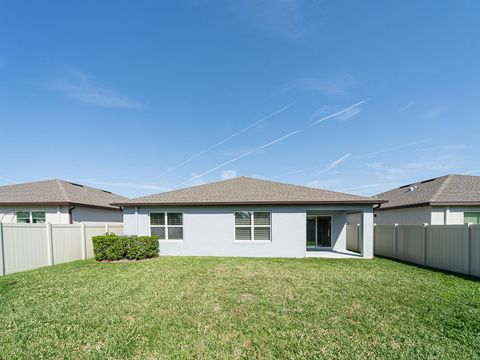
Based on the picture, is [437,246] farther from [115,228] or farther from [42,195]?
[42,195]

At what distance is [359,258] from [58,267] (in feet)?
42.7

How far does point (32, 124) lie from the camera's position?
42.1 ft

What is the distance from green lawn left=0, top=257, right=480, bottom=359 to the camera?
353cm

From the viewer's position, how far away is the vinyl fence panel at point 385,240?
12.2 meters

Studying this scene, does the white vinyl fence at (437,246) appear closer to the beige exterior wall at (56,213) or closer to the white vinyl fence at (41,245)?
the white vinyl fence at (41,245)

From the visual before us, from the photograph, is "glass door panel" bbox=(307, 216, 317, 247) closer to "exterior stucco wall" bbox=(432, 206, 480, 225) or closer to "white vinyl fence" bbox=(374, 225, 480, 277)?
"white vinyl fence" bbox=(374, 225, 480, 277)

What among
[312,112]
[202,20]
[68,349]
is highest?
[202,20]

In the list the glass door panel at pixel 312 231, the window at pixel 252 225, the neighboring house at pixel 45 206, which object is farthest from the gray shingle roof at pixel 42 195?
the glass door panel at pixel 312 231

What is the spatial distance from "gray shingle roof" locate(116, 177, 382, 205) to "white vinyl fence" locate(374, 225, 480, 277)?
2.11 metres

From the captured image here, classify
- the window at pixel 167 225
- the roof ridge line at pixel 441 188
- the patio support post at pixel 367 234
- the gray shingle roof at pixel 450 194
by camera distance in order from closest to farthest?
1. the patio support post at pixel 367 234
2. the window at pixel 167 225
3. the gray shingle roof at pixel 450 194
4. the roof ridge line at pixel 441 188

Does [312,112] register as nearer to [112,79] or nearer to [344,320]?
[112,79]

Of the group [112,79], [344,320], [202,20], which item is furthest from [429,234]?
[112,79]

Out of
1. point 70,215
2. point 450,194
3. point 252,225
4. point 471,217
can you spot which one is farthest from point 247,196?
point 471,217

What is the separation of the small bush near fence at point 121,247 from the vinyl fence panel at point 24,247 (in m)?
1.92
